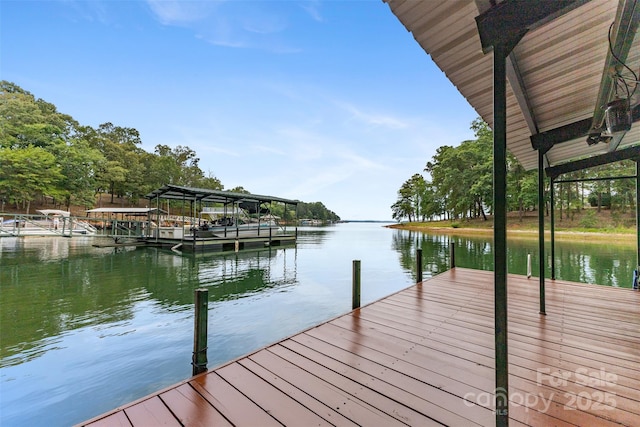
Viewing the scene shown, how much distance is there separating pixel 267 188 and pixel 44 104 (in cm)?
3665

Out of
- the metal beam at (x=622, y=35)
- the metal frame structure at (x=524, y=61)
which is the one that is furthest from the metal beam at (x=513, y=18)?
the metal beam at (x=622, y=35)

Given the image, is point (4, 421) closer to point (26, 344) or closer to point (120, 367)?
point (120, 367)

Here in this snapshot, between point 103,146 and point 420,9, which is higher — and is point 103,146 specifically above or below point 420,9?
above

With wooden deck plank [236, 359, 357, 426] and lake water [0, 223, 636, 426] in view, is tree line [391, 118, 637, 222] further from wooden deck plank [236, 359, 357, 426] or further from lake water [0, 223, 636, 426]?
wooden deck plank [236, 359, 357, 426]

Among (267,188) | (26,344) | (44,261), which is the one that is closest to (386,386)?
(26,344)

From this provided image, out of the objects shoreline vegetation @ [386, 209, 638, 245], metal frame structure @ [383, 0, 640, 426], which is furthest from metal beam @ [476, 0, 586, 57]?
shoreline vegetation @ [386, 209, 638, 245]

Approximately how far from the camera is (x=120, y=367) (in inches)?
126

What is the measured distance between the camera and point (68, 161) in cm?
2378

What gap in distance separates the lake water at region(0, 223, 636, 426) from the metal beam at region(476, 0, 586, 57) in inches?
155

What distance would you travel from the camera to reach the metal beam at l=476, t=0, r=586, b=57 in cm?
109

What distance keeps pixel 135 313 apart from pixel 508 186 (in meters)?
32.0

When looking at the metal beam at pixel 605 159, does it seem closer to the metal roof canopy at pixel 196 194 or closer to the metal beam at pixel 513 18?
the metal beam at pixel 513 18

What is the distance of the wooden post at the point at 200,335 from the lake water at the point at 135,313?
108cm

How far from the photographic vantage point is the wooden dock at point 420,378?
61.5 inches
